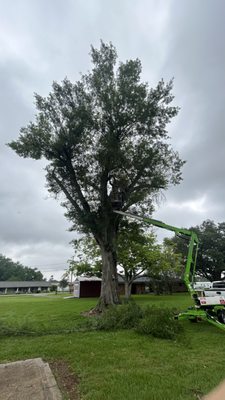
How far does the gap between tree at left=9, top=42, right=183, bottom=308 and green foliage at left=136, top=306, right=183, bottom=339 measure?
23.4 ft

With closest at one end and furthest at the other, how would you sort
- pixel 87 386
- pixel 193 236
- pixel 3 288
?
pixel 87 386 < pixel 193 236 < pixel 3 288

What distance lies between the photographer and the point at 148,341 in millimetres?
7727

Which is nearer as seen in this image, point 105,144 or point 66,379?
point 66,379

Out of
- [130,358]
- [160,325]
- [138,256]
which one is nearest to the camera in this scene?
[130,358]

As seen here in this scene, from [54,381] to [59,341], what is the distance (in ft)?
10.8

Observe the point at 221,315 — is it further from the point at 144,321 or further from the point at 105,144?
the point at 105,144

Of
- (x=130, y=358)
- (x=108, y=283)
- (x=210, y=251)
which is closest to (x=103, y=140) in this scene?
(x=108, y=283)

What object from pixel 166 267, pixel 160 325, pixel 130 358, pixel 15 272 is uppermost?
pixel 15 272

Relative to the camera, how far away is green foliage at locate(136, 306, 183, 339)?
8219 millimetres

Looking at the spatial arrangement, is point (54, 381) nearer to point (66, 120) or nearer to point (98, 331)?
point (98, 331)

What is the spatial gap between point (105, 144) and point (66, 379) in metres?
12.2

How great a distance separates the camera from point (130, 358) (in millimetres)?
6059

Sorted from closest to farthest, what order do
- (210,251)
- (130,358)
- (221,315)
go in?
(130,358)
(221,315)
(210,251)

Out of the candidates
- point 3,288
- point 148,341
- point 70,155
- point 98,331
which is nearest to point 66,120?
point 70,155
